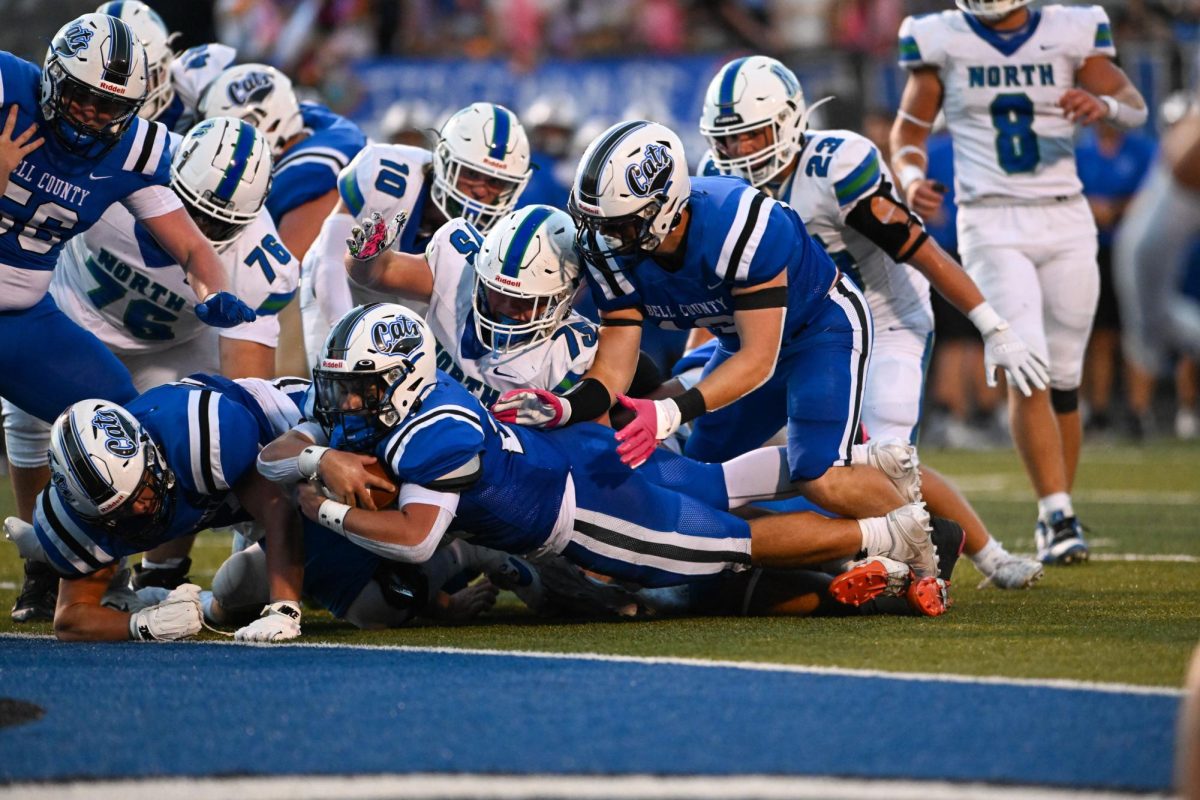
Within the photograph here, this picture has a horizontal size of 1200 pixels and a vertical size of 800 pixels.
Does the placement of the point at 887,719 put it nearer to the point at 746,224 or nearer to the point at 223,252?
the point at 746,224

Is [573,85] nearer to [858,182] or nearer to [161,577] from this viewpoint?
[858,182]

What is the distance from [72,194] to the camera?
502cm

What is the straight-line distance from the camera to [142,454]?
14.1 ft

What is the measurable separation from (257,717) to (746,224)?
2092 mm

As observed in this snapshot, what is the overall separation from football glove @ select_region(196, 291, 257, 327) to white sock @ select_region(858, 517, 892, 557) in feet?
6.43

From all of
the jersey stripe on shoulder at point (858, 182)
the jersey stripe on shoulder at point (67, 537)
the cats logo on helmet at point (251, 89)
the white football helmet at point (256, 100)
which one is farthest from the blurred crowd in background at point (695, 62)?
the jersey stripe on shoulder at point (67, 537)

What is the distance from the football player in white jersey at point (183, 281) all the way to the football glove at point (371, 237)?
1.67 feet

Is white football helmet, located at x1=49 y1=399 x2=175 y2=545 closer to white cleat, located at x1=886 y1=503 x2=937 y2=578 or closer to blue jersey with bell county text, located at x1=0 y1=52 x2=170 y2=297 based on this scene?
blue jersey with bell county text, located at x1=0 y1=52 x2=170 y2=297

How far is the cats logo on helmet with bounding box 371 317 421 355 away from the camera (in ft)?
14.4

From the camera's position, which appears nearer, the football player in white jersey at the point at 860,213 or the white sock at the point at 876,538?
the white sock at the point at 876,538

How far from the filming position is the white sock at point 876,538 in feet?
15.8

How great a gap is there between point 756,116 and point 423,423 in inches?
70.2

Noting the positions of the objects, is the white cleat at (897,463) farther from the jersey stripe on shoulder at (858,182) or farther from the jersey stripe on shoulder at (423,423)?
the jersey stripe on shoulder at (423,423)

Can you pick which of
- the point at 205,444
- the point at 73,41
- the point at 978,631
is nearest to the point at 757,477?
the point at 978,631
